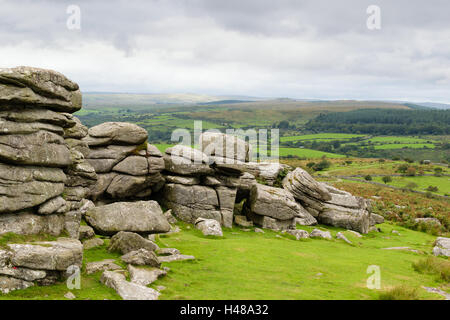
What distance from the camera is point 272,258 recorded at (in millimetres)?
27312

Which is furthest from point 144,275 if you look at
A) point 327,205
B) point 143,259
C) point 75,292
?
point 327,205

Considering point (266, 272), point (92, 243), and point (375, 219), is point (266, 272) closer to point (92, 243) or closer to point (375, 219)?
point (92, 243)

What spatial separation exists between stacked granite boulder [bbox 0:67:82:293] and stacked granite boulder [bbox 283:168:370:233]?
33.7m

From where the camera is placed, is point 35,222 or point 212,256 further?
point 212,256

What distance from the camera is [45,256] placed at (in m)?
18.0

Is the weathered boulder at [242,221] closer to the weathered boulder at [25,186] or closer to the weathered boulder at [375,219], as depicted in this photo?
the weathered boulder at [375,219]

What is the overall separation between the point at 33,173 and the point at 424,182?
413ft

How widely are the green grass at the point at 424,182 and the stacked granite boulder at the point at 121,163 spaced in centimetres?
9524

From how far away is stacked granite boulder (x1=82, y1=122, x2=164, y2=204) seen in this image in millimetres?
37875

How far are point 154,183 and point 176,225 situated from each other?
20.2ft

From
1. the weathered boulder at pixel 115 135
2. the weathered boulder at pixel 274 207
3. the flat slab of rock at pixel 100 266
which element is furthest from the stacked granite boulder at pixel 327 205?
the flat slab of rock at pixel 100 266

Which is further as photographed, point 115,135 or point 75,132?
point 115,135
